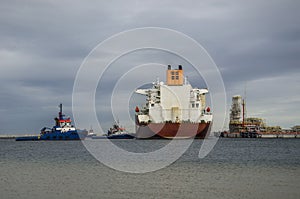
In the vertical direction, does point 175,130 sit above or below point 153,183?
above

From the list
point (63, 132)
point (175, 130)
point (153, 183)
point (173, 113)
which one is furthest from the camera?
point (63, 132)

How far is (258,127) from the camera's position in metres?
154

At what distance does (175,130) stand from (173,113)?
6.04 metres

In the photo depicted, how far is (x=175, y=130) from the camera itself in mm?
70625

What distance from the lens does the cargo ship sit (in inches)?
2832

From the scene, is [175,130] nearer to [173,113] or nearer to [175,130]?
[175,130]

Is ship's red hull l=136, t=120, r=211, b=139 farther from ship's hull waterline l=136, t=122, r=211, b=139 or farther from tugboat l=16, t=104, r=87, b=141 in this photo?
tugboat l=16, t=104, r=87, b=141

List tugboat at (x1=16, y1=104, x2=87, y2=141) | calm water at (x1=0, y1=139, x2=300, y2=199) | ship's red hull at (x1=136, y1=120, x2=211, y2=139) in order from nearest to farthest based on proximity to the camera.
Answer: calm water at (x1=0, y1=139, x2=300, y2=199)
ship's red hull at (x1=136, y1=120, x2=211, y2=139)
tugboat at (x1=16, y1=104, x2=87, y2=141)

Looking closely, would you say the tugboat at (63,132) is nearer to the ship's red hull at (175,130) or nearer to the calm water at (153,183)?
the ship's red hull at (175,130)

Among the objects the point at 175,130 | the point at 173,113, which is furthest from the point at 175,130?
the point at 173,113

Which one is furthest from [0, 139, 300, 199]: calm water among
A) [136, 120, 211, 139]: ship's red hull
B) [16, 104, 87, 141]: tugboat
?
[16, 104, 87, 141]: tugboat

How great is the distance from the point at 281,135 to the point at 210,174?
5123 inches

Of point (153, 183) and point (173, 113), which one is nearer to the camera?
point (153, 183)

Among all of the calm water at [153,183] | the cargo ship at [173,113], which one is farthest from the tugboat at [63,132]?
the calm water at [153,183]
